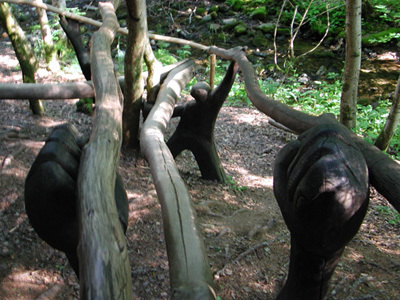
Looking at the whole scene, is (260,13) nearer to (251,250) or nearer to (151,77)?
(151,77)

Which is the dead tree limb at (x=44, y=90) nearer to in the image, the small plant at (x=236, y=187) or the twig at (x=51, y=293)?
the twig at (x=51, y=293)

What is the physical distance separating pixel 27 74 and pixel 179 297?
14.5 feet

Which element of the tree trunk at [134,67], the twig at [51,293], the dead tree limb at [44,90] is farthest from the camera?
the tree trunk at [134,67]

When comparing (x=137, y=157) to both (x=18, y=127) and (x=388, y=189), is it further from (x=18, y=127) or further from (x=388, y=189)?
(x=388, y=189)

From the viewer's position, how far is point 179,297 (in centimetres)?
109

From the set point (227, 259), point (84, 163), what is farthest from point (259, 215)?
point (84, 163)

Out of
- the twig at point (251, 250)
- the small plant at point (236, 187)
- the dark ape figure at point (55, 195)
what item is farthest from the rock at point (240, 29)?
the dark ape figure at point (55, 195)

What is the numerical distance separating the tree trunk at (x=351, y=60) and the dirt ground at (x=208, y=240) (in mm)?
1029

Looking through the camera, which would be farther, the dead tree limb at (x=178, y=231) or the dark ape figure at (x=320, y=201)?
the dark ape figure at (x=320, y=201)

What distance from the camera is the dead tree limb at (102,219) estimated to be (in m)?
0.98

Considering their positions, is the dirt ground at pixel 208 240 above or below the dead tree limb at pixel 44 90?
below

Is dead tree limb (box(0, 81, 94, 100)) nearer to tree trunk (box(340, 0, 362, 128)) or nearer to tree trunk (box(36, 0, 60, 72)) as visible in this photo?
tree trunk (box(340, 0, 362, 128))

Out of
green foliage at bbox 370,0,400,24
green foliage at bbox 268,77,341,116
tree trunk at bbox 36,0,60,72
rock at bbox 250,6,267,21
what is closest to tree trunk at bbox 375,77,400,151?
green foliage at bbox 268,77,341,116

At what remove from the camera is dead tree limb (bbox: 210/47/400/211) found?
1.45 metres
